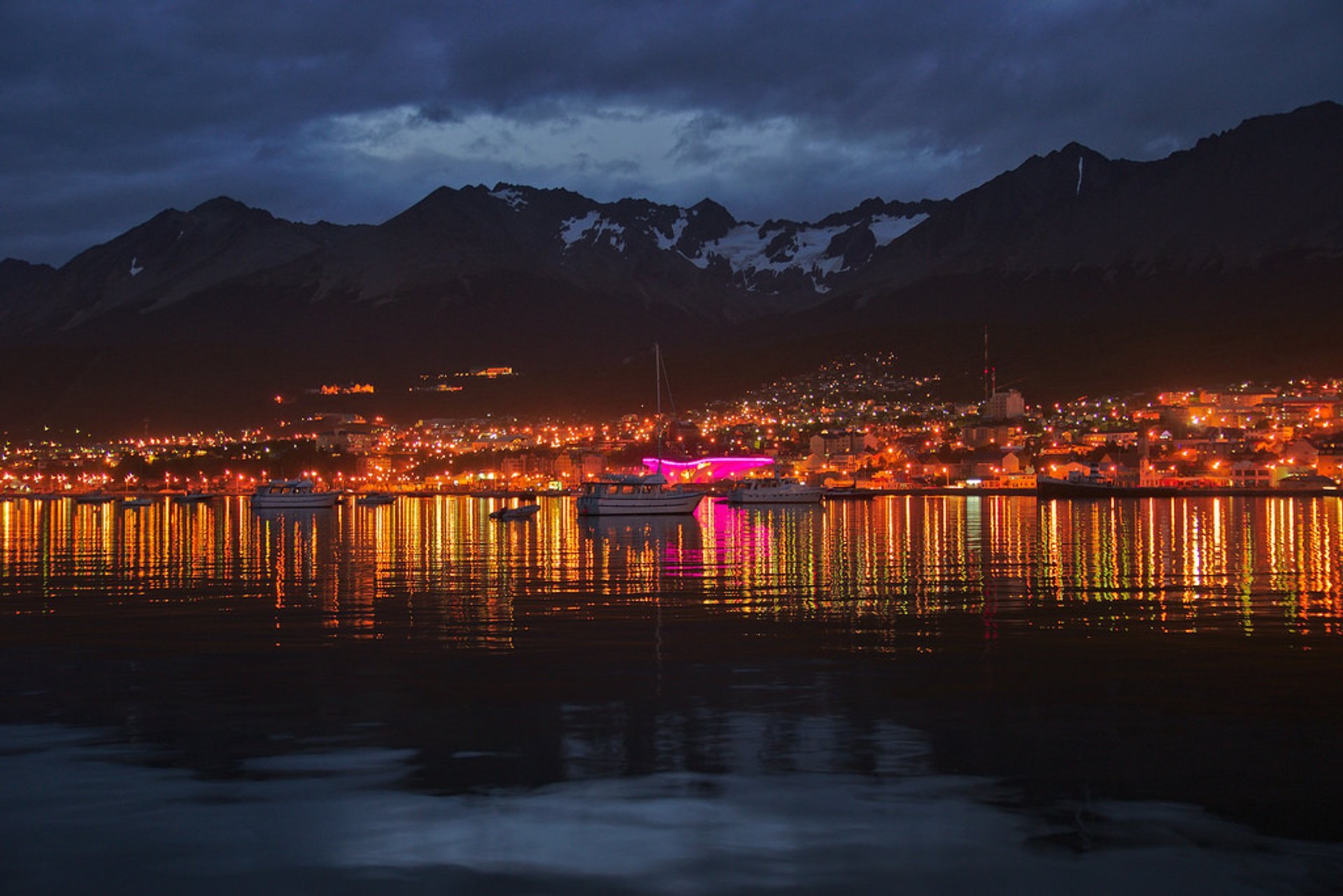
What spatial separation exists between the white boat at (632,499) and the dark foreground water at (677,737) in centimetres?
5038

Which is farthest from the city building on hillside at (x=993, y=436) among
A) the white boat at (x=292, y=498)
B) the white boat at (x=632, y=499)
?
the white boat at (x=632, y=499)

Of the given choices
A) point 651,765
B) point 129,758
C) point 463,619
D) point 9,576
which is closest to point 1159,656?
point 651,765

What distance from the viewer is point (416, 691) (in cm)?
1634

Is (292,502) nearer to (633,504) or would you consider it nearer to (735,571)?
(633,504)

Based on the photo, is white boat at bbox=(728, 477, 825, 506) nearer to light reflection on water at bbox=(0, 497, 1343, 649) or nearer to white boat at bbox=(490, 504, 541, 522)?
white boat at bbox=(490, 504, 541, 522)

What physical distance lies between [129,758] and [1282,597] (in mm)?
22344

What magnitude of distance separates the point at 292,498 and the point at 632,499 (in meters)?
38.1

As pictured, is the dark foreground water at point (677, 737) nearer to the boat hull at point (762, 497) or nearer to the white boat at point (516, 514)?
the white boat at point (516, 514)

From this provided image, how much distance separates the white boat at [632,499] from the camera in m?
81.9

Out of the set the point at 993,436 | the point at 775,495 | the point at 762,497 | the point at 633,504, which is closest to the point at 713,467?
the point at 993,436

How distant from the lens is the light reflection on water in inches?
969

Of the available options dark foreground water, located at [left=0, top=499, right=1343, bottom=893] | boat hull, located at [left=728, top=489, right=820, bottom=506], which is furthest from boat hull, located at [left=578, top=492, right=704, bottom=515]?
dark foreground water, located at [left=0, top=499, right=1343, bottom=893]

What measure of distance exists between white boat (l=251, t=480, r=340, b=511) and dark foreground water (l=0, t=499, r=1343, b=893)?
76.1 meters

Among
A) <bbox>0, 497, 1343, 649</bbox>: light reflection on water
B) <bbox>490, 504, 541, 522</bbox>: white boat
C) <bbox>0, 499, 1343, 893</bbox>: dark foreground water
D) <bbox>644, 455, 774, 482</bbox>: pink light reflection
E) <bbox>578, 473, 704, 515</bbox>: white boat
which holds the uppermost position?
<bbox>644, 455, 774, 482</bbox>: pink light reflection
